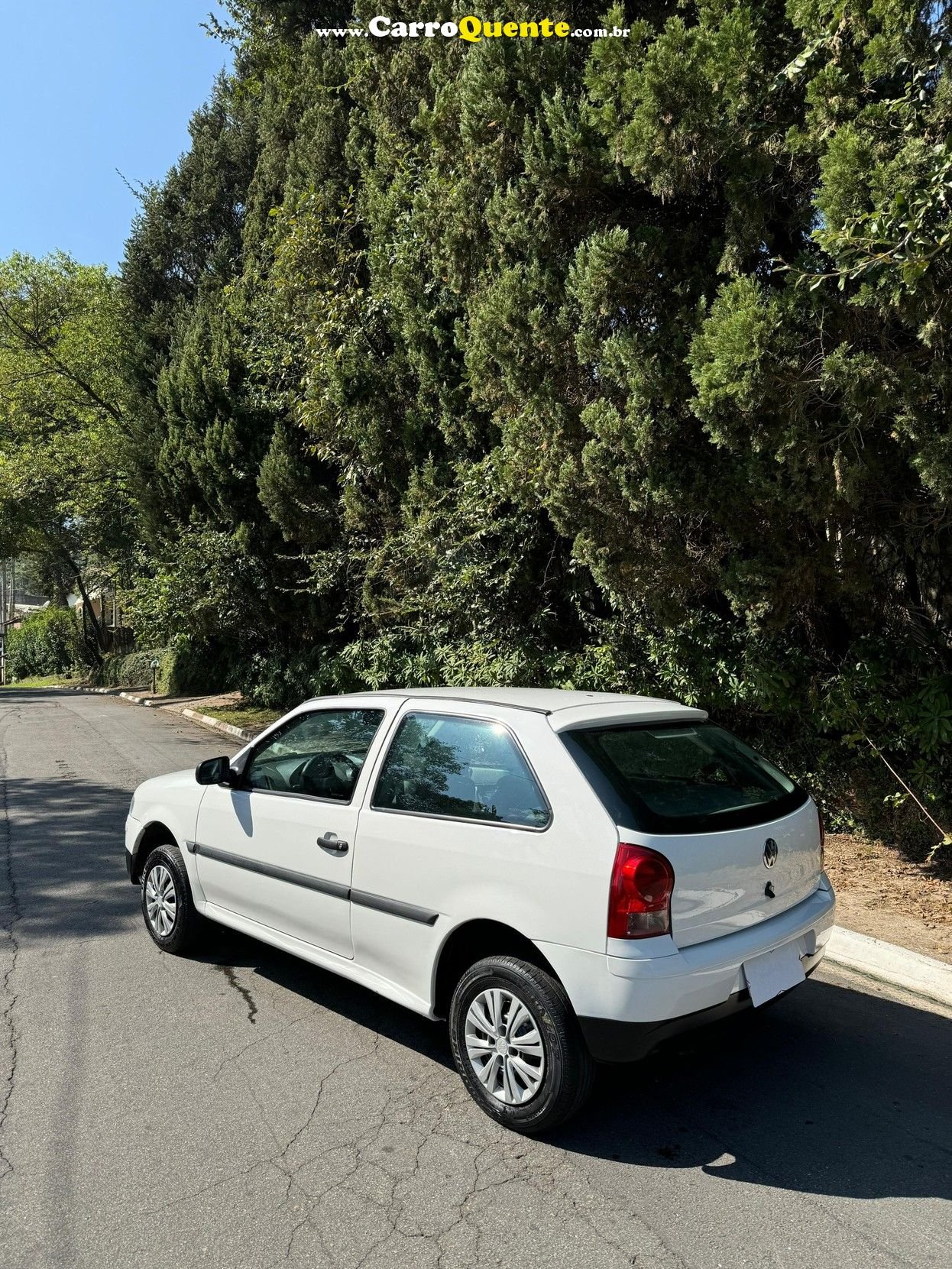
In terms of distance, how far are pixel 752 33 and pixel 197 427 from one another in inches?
556

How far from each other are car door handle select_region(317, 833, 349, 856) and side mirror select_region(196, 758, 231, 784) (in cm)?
90

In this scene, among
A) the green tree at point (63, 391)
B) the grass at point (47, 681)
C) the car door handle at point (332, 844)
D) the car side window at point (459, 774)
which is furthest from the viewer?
the grass at point (47, 681)

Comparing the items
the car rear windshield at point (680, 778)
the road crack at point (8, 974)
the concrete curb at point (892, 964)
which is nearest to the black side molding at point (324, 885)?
the car rear windshield at point (680, 778)

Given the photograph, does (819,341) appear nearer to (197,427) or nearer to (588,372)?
(588,372)

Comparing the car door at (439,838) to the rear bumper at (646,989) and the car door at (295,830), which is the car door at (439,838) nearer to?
the car door at (295,830)

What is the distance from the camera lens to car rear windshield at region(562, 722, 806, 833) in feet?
10.8

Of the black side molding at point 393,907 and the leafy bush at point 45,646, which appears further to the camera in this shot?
the leafy bush at point 45,646

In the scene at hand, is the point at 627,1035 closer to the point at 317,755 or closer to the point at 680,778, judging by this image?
the point at 680,778

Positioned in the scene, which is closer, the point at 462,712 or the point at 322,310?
the point at 462,712

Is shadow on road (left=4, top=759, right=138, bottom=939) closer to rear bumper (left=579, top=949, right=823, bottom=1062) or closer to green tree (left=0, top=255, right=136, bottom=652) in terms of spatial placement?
rear bumper (left=579, top=949, right=823, bottom=1062)

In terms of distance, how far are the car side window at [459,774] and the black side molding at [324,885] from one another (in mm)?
389

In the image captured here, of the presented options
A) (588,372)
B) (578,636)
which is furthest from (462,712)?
(578,636)

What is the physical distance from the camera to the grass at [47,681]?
4888cm

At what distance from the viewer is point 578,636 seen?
10.1 metres
